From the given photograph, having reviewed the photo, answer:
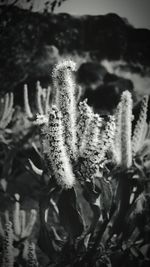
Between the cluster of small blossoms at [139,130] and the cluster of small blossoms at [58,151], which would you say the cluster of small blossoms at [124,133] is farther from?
the cluster of small blossoms at [58,151]

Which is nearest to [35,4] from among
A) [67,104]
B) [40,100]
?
[40,100]

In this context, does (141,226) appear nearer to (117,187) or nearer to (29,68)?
(117,187)

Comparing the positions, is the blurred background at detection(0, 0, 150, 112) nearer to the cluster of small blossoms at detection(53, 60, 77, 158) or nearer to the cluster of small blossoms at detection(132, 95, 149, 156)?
the cluster of small blossoms at detection(132, 95, 149, 156)

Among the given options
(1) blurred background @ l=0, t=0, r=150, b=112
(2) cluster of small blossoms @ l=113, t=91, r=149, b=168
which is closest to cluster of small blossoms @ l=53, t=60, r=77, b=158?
(2) cluster of small blossoms @ l=113, t=91, r=149, b=168

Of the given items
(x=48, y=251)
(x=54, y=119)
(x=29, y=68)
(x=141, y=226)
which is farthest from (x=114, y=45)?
(x=48, y=251)

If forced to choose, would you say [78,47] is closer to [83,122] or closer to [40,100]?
[40,100]
